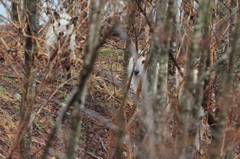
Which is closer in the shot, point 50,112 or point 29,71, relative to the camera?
point 29,71

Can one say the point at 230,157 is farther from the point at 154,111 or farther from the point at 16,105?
the point at 16,105

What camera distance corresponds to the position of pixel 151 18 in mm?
4613

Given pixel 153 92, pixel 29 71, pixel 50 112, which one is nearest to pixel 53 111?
pixel 50 112

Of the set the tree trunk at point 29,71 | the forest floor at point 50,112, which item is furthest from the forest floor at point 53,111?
the tree trunk at point 29,71

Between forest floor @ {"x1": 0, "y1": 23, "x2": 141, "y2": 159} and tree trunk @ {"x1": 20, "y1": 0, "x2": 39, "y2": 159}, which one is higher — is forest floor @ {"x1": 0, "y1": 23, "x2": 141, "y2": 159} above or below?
below

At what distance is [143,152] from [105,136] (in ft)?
15.6

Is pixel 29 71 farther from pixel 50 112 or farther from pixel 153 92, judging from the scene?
pixel 50 112

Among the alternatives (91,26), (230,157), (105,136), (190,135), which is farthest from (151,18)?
(105,136)

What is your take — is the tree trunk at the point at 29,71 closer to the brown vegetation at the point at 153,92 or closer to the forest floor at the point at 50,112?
the brown vegetation at the point at 153,92

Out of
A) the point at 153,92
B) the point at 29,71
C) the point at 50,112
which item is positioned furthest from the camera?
the point at 50,112

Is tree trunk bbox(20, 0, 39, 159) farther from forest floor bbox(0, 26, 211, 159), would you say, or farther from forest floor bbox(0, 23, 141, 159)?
forest floor bbox(0, 23, 141, 159)

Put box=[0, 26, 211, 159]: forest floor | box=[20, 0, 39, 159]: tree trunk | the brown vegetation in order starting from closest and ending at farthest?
the brown vegetation, box=[20, 0, 39, 159]: tree trunk, box=[0, 26, 211, 159]: forest floor

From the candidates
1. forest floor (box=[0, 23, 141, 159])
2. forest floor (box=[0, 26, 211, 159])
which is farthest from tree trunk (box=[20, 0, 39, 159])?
forest floor (box=[0, 23, 141, 159])

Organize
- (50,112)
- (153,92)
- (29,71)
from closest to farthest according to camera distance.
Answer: (153,92) < (29,71) < (50,112)
